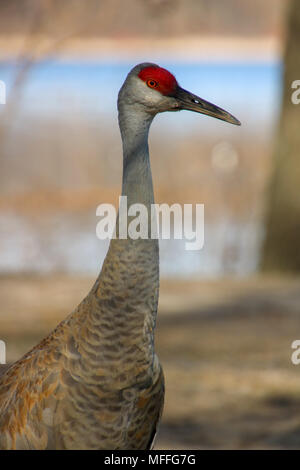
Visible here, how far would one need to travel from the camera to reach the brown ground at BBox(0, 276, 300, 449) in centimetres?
457

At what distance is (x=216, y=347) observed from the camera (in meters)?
5.95

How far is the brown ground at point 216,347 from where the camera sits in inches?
180

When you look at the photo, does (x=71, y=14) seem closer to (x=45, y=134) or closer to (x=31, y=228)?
(x=31, y=228)

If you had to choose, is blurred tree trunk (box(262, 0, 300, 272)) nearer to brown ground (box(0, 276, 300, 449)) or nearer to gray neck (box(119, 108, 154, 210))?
brown ground (box(0, 276, 300, 449))

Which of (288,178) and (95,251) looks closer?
(288,178)

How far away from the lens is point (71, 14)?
7566 millimetres

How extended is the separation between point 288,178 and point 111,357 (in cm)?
563

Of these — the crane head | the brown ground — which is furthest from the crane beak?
the brown ground

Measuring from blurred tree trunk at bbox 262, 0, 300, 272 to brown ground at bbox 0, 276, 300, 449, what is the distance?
0.49m

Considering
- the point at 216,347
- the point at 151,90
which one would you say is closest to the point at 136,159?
the point at 151,90

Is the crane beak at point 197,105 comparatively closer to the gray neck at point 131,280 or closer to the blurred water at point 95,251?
the gray neck at point 131,280

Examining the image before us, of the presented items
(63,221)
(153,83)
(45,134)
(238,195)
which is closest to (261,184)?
(238,195)

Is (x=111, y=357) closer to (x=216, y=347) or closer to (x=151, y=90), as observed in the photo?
(x=151, y=90)

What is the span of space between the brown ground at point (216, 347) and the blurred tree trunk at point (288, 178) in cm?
49
